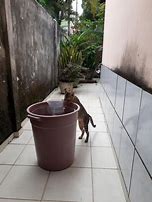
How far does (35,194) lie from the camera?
1.26 meters

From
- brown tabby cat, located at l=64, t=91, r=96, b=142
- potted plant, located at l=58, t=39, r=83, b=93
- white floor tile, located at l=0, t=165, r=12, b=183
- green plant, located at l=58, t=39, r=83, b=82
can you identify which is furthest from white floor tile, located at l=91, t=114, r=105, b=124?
green plant, located at l=58, t=39, r=83, b=82

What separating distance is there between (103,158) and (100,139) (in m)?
0.40

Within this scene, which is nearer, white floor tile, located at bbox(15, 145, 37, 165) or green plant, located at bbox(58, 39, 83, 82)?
white floor tile, located at bbox(15, 145, 37, 165)

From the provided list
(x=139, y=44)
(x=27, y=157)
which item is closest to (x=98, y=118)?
(x=27, y=157)

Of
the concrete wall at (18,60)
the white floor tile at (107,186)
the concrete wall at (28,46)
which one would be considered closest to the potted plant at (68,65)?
the concrete wall at (28,46)

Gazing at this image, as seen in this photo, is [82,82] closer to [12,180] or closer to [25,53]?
[25,53]

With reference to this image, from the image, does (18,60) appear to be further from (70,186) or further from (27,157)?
(70,186)

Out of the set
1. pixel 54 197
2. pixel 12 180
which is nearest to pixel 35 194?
pixel 54 197

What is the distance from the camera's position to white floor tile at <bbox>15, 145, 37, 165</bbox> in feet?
5.33

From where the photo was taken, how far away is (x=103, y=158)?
1710 mm

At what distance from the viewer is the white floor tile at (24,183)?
1.26 metres

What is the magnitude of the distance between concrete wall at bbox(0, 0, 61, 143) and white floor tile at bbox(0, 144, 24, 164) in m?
0.12

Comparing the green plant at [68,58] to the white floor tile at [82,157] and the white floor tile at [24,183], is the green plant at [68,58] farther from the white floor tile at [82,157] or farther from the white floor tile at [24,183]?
the white floor tile at [24,183]

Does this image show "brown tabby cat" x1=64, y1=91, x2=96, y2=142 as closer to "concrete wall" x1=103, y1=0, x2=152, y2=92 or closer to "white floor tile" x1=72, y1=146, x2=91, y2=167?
"white floor tile" x1=72, y1=146, x2=91, y2=167
